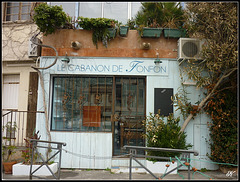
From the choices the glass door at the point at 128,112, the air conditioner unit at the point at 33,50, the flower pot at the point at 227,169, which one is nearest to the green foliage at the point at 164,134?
the glass door at the point at 128,112

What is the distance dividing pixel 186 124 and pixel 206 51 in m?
2.12

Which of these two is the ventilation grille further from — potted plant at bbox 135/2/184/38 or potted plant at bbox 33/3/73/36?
potted plant at bbox 33/3/73/36

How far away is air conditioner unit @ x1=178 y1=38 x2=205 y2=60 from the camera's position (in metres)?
6.78

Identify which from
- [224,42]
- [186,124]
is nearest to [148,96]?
[186,124]

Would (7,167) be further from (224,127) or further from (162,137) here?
(224,127)

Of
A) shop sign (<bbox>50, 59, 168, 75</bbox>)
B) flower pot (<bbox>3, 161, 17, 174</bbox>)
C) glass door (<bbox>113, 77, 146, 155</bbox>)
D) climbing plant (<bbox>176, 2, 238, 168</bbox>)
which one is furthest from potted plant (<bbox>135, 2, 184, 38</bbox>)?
flower pot (<bbox>3, 161, 17, 174</bbox>)

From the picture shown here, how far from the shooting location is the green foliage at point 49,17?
21.9ft

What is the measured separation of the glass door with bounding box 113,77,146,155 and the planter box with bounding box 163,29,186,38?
151 centimetres

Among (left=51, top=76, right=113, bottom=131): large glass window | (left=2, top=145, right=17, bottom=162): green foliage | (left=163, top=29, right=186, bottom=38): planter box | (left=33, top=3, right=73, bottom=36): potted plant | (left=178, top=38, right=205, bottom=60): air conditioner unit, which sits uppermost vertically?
(left=33, top=3, right=73, bottom=36): potted plant

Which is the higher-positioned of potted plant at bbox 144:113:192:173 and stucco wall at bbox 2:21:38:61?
stucco wall at bbox 2:21:38:61

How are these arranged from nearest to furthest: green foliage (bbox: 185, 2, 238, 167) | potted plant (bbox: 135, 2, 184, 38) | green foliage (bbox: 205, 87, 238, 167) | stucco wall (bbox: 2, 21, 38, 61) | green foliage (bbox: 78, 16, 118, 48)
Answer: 1. green foliage (bbox: 185, 2, 238, 167)
2. green foliage (bbox: 205, 87, 238, 167)
3. green foliage (bbox: 78, 16, 118, 48)
4. potted plant (bbox: 135, 2, 184, 38)
5. stucco wall (bbox: 2, 21, 38, 61)

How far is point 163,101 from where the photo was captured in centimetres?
696

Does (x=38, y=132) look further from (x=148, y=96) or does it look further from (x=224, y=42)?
(x=224, y=42)

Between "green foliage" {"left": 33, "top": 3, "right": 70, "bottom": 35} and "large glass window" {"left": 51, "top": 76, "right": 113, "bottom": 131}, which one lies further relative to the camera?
"large glass window" {"left": 51, "top": 76, "right": 113, "bottom": 131}
